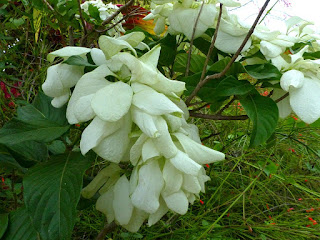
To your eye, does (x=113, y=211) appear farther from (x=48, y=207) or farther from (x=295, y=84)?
(x=295, y=84)

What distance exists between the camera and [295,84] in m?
0.43

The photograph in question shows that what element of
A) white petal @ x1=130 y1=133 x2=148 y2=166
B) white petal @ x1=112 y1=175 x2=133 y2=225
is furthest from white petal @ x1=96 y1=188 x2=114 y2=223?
white petal @ x1=130 y1=133 x2=148 y2=166

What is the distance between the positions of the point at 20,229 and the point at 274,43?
1.55 feet

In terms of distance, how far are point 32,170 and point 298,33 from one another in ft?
1.54

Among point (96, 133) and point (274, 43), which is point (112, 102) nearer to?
point (96, 133)

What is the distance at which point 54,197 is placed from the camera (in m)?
0.41

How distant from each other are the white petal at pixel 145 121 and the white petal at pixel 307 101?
0.20 meters

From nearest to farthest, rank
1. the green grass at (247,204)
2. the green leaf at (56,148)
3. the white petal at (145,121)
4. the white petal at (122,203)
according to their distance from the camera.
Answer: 1. the white petal at (145,121)
2. the white petal at (122,203)
3. the green leaf at (56,148)
4. the green grass at (247,204)

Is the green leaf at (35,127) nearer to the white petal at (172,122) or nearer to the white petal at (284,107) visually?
the white petal at (172,122)

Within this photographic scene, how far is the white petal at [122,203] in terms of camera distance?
43 cm

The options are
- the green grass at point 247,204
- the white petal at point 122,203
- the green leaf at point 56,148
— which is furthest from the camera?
the green grass at point 247,204

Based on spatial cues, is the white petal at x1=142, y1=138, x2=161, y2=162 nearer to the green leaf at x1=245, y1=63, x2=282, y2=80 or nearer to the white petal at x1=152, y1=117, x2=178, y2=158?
the white petal at x1=152, y1=117, x2=178, y2=158

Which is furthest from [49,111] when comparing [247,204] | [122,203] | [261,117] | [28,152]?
[247,204]

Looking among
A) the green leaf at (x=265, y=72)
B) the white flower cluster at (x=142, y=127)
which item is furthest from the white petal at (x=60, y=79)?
the green leaf at (x=265, y=72)
